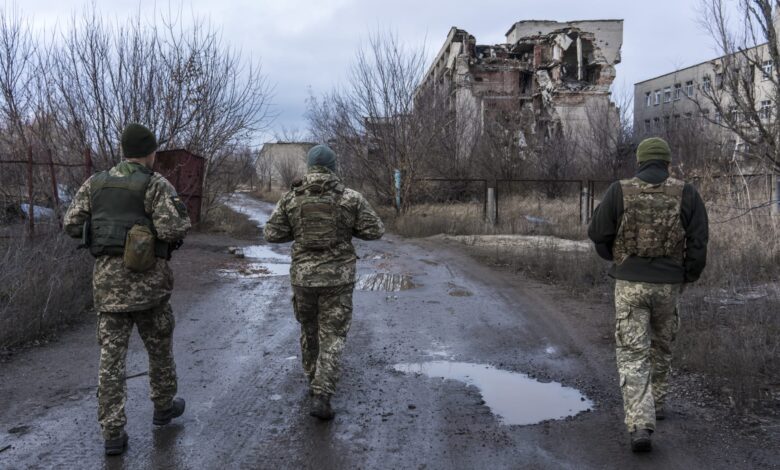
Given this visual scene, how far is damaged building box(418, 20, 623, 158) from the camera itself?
35.4 metres

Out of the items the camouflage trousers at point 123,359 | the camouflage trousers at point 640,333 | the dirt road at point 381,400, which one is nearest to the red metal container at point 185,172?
the dirt road at point 381,400

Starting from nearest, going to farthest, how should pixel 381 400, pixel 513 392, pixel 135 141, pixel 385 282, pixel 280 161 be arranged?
pixel 135 141, pixel 381 400, pixel 513 392, pixel 385 282, pixel 280 161

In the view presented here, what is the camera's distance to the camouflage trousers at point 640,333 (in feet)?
12.0

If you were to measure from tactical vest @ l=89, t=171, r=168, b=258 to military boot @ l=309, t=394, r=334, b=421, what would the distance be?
1404 millimetres

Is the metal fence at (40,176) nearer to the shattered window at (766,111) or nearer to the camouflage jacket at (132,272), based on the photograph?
the camouflage jacket at (132,272)

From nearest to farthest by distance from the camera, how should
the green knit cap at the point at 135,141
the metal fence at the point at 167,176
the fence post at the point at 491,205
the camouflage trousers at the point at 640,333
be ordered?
1. the camouflage trousers at the point at 640,333
2. the green knit cap at the point at 135,141
3. the metal fence at the point at 167,176
4. the fence post at the point at 491,205

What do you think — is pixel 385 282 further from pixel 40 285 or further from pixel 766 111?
pixel 766 111

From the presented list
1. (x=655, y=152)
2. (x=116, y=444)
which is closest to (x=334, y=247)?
(x=116, y=444)

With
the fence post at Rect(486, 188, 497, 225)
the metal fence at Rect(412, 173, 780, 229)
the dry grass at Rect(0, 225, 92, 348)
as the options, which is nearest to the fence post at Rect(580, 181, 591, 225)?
the metal fence at Rect(412, 173, 780, 229)

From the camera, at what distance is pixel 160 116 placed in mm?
15062

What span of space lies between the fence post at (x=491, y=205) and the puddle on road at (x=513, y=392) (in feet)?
44.6

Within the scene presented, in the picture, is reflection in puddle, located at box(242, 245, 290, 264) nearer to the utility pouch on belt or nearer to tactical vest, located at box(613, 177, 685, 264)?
the utility pouch on belt

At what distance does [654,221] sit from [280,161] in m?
58.5

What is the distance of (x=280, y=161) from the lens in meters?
60.5
